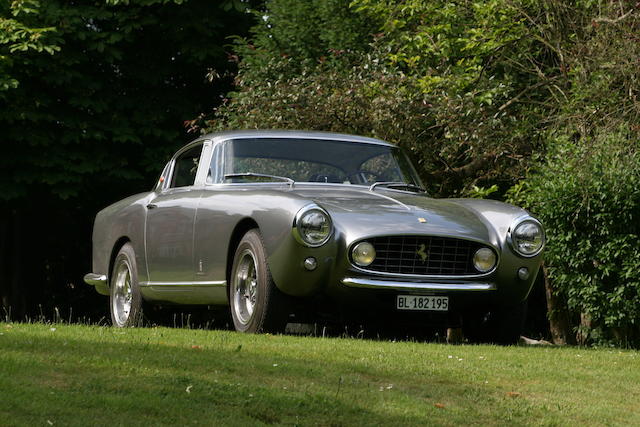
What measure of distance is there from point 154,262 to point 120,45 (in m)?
12.2

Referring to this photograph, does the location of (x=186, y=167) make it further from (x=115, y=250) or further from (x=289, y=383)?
(x=289, y=383)

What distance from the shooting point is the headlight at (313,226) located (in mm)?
9055

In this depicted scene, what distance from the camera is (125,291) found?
487 inches

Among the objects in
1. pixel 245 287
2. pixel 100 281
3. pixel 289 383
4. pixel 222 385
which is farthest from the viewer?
pixel 100 281

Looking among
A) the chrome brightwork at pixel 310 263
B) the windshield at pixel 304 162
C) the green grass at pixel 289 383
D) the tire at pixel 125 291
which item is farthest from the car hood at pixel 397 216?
the tire at pixel 125 291

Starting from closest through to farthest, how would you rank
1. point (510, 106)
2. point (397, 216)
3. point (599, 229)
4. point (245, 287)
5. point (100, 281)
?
1. point (397, 216)
2. point (245, 287)
3. point (599, 229)
4. point (100, 281)
5. point (510, 106)

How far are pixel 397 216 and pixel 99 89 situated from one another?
13.7 metres

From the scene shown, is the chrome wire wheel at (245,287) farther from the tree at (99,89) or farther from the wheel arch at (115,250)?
the tree at (99,89)

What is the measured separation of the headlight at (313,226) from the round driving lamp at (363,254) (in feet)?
0.82

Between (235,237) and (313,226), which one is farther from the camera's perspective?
(235,237)

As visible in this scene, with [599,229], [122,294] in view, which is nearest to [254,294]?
[122,294]

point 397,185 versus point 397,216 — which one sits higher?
point 397,185

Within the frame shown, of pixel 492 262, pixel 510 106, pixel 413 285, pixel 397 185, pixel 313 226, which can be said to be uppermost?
pixel 510 106

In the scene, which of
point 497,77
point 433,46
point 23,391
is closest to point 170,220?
point 23,391
